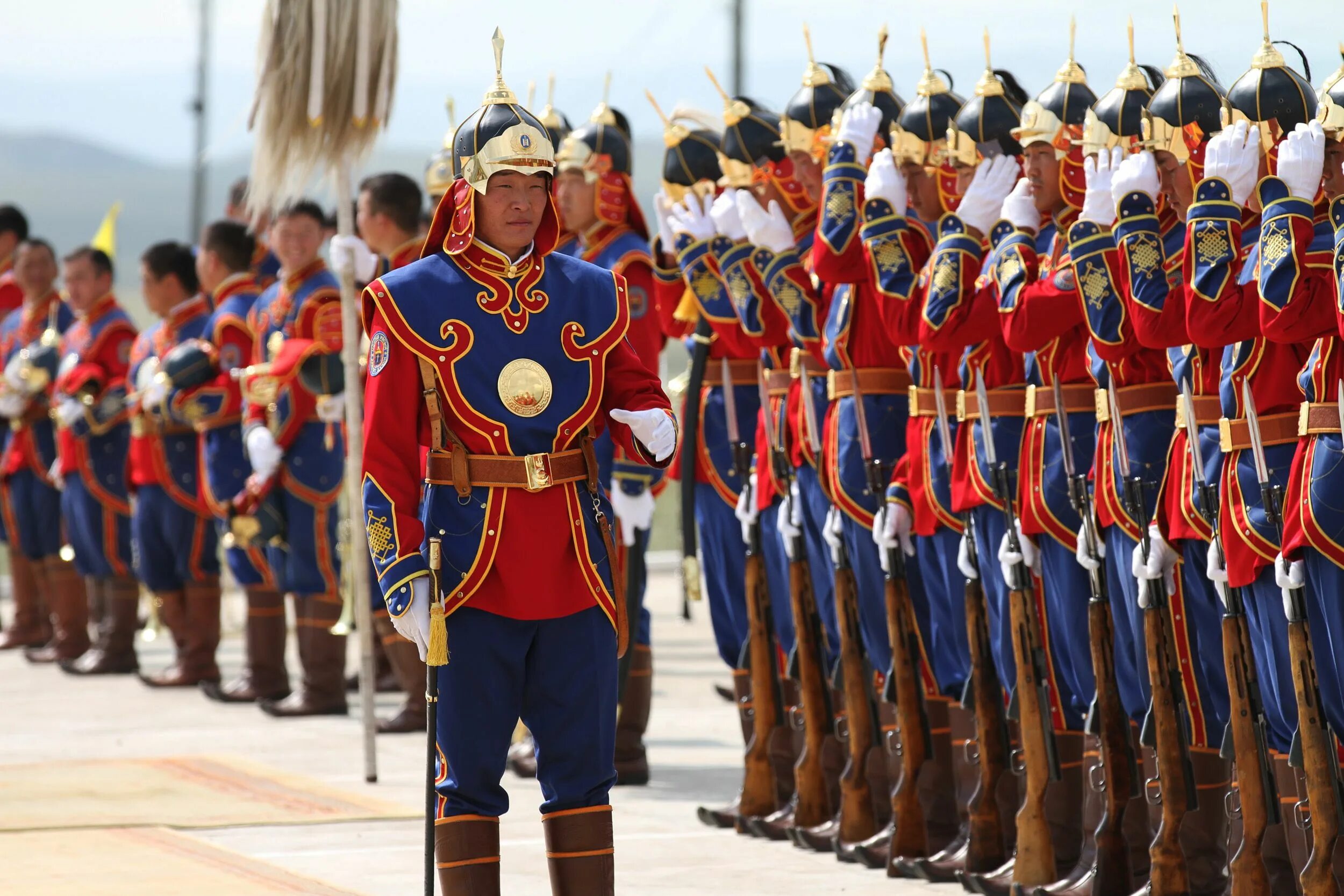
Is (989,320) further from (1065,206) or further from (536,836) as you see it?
(536,836)

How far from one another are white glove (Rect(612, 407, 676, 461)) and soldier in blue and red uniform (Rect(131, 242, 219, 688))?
6271 mm

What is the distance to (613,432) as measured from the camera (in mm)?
4898

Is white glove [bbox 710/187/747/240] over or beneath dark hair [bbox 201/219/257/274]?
beneath

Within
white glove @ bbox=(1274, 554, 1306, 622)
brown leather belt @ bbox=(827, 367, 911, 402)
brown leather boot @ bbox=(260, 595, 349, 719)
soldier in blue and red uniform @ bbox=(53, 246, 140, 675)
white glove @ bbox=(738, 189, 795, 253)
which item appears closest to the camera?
white glove @ bbox=(1274, 554, 1306, 622)

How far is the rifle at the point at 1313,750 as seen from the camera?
4.81m

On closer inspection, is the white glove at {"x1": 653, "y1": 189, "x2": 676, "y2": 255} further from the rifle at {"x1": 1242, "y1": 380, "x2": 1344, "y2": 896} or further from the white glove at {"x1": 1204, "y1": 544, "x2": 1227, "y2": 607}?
the rifle at {"x1": 1242, "y1": 380, "x2": 1344, "y2": 896}

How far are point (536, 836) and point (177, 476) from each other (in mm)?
4481

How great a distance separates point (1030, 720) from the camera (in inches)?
225

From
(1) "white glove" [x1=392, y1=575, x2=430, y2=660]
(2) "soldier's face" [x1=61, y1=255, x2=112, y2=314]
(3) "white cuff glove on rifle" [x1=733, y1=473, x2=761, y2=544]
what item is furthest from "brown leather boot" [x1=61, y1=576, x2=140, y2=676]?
(1) "white glove" [x1=392, y1=575, x2=430, y2=660]

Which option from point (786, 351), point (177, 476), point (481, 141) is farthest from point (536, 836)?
point (177, 476)

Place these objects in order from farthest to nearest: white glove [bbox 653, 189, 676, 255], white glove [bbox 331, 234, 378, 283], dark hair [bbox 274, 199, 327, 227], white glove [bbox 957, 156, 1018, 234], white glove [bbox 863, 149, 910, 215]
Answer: dark hair [bbox 274, 199, 327, 227]
white glove [bbox 331, 234, 378, 283]
white glove [bbox 653, 189, 676, 255]
white glove [bbox 863, 149, 910, 215]
white glove [bbox 957, 156, 1018, 234]

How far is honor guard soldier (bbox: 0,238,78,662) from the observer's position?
11.9 metres

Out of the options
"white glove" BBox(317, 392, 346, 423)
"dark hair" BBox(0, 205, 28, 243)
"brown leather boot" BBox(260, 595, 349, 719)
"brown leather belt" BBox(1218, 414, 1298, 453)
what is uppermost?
"dark hair" BBox(0, 205, 28, 243)

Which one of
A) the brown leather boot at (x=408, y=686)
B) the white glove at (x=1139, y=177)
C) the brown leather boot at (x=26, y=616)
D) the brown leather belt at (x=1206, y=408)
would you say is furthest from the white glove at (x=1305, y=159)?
the brown leather boot at (x=26, y=616)
